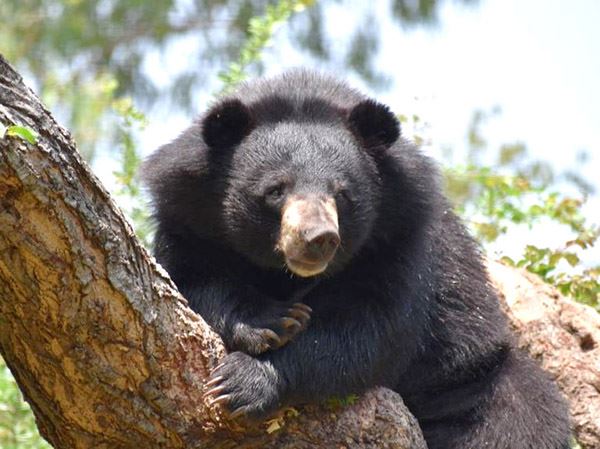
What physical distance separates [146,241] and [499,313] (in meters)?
2.13

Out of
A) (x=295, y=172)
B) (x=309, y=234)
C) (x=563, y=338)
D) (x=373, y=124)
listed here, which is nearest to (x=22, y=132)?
(x=309, y=234)

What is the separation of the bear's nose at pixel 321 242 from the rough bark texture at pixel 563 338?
8.43 ft

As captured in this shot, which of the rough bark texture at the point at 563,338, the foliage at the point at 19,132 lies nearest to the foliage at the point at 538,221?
the rough bark texture at the point at 563,338

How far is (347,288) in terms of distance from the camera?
5184mm

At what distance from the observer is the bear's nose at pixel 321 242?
4562 millimetres

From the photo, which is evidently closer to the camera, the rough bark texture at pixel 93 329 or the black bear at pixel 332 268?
the rough bark texture at pixel 93 329

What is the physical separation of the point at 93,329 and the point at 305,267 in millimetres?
1024

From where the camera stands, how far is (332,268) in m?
5.14

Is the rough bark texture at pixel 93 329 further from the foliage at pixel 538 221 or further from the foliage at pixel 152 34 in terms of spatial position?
the foliage at pixel 152 34

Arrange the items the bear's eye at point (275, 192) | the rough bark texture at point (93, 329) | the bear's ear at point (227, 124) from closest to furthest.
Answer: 1. the rough bark texture at point (93, 329)
2. the bear's eye at point (275, 192)
3. the bear's ear at point (227, 124)

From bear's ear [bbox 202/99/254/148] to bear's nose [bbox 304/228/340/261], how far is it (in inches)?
36.9

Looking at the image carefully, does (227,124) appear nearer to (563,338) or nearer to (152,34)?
(563,338)

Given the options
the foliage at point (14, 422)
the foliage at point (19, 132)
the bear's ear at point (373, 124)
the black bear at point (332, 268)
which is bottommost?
the foliage at point (14, 422)

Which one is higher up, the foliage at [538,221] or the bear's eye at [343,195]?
the bear's eye at [343,195]
